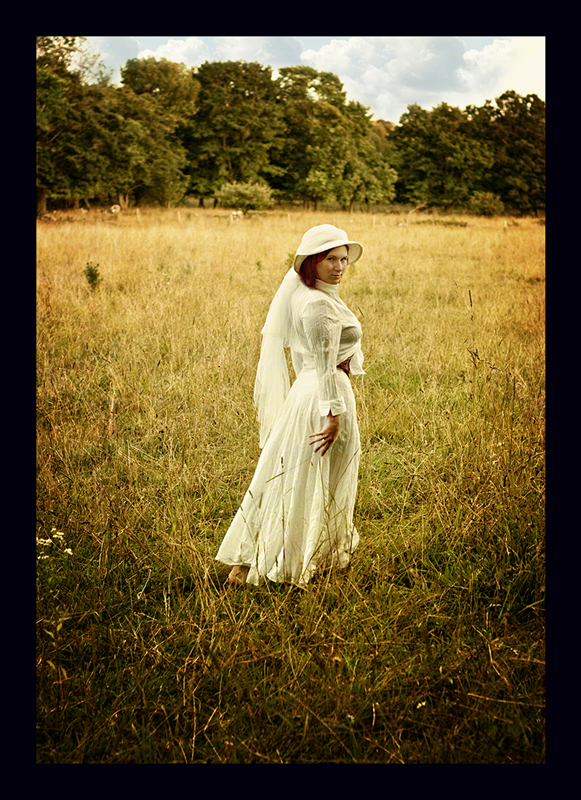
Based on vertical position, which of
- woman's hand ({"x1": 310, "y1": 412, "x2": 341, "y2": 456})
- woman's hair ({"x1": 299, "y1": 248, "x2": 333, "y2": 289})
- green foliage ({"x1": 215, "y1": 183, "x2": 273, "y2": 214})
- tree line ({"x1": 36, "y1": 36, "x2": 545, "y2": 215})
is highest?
tree line ({"x1": 36, "y1": 36, "x2": 545, "y2": 215})

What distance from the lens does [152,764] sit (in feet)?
7.20

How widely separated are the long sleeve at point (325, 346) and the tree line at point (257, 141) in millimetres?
21415

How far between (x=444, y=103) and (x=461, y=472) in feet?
116

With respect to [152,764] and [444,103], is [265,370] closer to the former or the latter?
[152,764]

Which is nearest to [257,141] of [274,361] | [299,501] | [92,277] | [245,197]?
[245,197]

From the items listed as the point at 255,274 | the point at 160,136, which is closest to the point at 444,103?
the point at 160,136

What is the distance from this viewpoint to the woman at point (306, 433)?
2.81m

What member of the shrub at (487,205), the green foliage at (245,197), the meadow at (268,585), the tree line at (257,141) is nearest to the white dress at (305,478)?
the meadow at (268,585)

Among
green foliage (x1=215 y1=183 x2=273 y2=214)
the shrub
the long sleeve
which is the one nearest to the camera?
the long sleeve

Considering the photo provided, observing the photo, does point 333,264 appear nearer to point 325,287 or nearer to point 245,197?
point 325,287

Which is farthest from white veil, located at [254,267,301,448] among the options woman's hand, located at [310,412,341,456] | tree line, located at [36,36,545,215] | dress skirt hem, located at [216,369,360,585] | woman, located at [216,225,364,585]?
tree line, located at [36,36,545,215]

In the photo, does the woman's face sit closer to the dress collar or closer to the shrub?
the dress collar

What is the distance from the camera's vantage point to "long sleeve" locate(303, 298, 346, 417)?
9.09ft

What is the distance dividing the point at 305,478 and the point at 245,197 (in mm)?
21739
